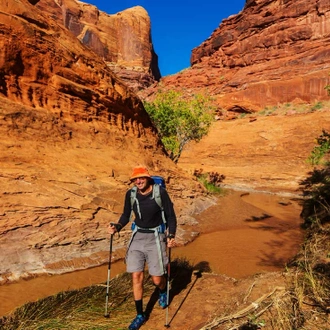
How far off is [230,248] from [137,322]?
651cm

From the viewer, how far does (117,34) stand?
2997 inches

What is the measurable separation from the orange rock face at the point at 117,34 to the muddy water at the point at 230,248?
6130 cm

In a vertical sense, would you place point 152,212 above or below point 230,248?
above

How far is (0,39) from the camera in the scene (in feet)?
30.0

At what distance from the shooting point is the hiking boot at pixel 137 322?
3.63m

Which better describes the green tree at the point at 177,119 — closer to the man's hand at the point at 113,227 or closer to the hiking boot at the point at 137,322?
the man's hand at the point at 113,227

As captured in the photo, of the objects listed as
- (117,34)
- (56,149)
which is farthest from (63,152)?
(117,34)

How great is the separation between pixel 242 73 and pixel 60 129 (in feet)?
162

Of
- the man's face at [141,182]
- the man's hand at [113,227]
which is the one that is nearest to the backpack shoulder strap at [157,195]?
the man's face at [141,182]

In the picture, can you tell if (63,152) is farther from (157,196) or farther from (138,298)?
(138,298)

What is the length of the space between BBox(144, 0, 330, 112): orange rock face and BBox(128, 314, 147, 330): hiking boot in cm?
4293

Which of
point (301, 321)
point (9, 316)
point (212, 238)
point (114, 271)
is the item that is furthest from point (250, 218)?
point (9, 316)

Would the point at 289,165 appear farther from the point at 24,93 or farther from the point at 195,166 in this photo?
the point at 24,93

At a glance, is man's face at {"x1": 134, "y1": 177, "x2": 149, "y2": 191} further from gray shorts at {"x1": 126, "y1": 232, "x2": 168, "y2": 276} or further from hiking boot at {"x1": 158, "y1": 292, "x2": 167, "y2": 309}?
hiking boot at {"x1": 158, "y1": 292, "x2": 167, "y2": 309}
